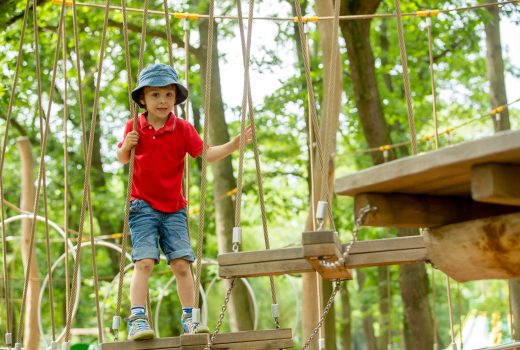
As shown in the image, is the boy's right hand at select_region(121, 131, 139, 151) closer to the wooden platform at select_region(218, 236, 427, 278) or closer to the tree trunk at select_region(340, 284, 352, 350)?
the wooden platform at select_region(218, 236, 427, 278)

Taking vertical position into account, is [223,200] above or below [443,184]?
above

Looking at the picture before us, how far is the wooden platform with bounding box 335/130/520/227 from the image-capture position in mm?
2113

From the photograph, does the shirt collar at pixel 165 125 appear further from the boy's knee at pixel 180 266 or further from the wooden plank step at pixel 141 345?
the wooden plank step at pixel 141 345

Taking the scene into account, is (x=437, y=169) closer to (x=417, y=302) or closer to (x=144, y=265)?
(x=144, y=265)

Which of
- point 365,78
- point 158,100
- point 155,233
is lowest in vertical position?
point 155,233

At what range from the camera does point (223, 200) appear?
1065 centimetres

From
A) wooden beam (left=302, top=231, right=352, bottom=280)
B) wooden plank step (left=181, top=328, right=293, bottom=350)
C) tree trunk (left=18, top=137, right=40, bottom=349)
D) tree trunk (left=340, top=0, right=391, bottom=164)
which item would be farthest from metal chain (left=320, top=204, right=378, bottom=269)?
tree trunk (left=340, top=0, right=391, bottom=164)

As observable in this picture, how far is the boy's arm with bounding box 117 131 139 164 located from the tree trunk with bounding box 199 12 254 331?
243 inches

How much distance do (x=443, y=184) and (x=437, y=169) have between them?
1.01ft

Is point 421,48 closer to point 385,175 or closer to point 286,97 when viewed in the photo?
point 286,97

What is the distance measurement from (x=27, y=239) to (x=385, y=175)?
6.26 metres

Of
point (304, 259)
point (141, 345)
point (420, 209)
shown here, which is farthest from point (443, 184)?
point (141, 345)

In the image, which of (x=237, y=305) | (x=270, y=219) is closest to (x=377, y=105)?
(x=237, y=305)

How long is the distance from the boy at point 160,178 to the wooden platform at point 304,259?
2.98ft
